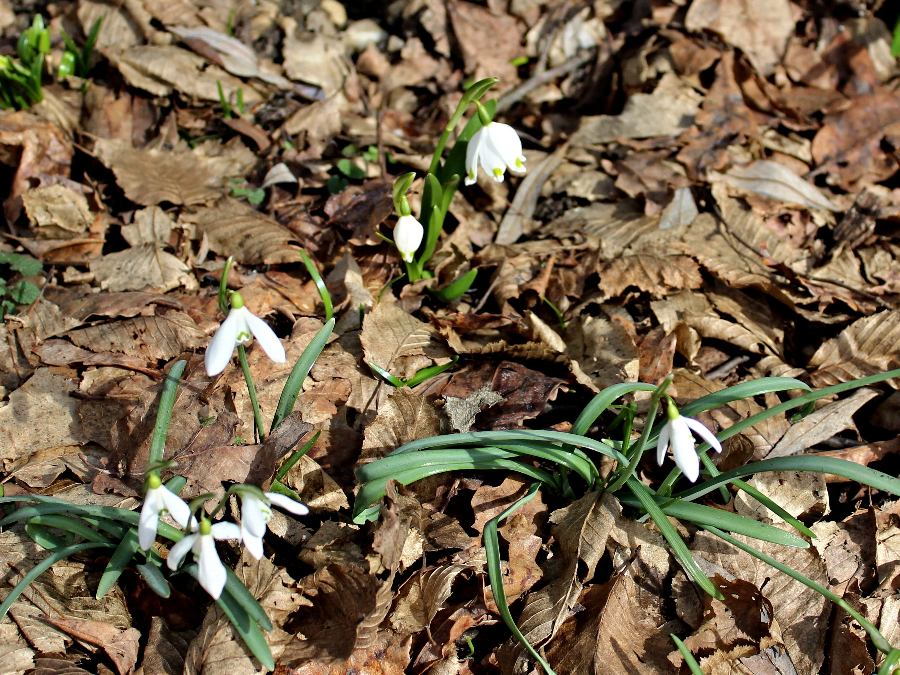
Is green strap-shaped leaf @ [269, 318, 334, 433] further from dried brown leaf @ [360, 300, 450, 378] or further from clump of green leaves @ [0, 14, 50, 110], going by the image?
clump of green leaves @ [0, 14, 50, 110]

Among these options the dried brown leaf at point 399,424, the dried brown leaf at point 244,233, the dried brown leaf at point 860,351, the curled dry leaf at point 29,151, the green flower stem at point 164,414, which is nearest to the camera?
the green flower stem at point 164,414

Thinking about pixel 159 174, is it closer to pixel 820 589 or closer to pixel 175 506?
pixel 175 506

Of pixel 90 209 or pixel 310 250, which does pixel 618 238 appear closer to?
pixel 310 250

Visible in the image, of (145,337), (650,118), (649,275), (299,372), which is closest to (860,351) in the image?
(649,275)

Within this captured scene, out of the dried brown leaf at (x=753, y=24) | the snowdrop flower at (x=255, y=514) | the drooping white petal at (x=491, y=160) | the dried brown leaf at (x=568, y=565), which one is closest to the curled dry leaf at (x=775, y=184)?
the dried brown leaf at (x=753, y=24)

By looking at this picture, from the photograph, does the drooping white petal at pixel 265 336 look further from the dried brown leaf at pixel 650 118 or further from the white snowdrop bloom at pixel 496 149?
the dried brown leaf at pixel 650 118
